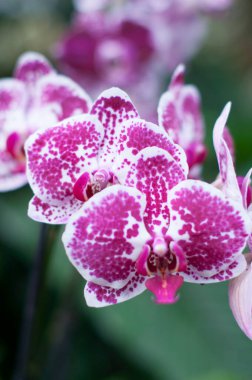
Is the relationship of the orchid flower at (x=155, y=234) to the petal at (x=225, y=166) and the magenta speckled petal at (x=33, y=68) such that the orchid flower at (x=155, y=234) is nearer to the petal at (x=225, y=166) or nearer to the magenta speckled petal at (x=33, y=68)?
the petal at (x=225, y=166)

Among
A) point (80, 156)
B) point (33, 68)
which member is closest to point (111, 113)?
point (80, 156)

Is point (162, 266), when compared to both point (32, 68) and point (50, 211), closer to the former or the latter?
point (50, 211)

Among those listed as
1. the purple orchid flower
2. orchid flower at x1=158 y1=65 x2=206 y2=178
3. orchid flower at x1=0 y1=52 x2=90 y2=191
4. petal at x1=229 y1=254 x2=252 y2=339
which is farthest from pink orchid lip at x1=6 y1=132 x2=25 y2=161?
the purple orchid flower

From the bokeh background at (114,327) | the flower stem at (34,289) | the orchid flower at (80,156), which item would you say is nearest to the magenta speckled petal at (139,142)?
the orchid flower at (80,156)

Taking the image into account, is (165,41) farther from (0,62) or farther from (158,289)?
(158,289)

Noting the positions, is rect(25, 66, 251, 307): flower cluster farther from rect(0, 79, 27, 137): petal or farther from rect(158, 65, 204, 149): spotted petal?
rect(0, 79, 27, 137): petal
